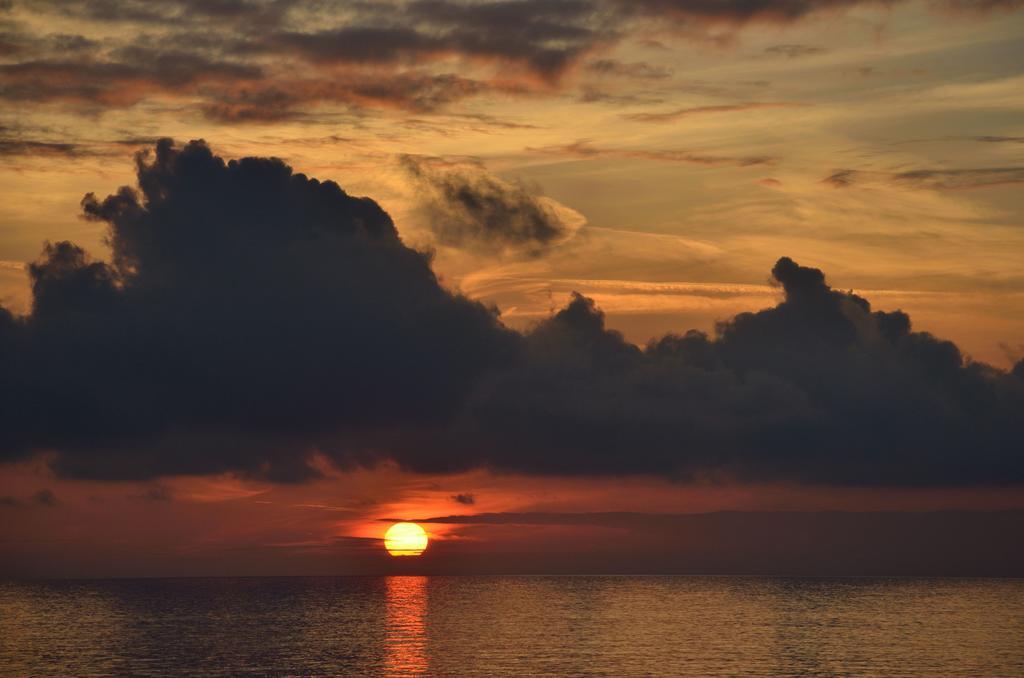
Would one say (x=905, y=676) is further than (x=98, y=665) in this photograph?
No

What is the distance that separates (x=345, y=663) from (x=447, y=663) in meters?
17.0

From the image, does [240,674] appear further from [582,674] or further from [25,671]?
[582,674]

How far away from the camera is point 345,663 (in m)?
197

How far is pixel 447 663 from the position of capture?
193000 millimetres

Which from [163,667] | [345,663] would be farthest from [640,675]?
[163,667]

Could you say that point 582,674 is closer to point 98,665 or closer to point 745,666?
point 745,666

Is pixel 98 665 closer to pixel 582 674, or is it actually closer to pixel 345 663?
pixel 345 663

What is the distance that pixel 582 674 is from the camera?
17500cm

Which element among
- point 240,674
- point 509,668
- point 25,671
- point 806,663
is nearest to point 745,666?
point 806,663

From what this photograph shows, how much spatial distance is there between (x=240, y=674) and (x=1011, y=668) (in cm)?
11826

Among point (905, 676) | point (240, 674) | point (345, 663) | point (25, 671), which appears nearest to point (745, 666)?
point (905, 676)

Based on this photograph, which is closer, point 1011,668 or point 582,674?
point 582,674

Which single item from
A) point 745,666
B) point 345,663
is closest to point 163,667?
point 345,663

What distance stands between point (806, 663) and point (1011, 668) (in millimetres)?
31088
